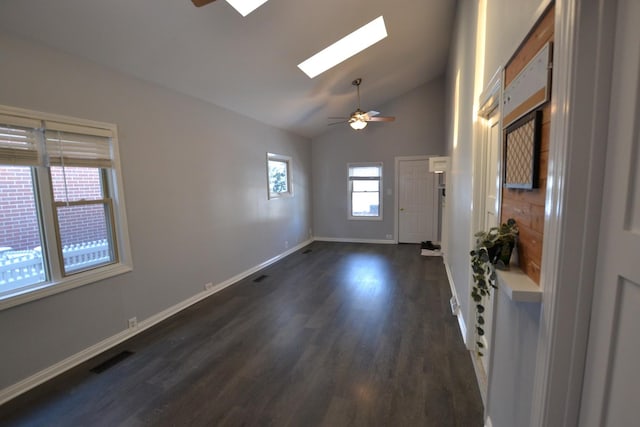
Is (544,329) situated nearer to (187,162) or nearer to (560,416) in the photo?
(560,416)

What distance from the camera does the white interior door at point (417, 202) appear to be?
6.75 m

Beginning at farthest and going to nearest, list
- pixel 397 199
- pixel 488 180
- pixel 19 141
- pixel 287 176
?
pixel 397 199
pixel 287 176
pixel 488 180
pixel 19 141

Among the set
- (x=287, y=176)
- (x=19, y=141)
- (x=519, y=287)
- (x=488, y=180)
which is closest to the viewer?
(x=519, y=287)

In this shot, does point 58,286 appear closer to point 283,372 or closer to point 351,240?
point 283,372

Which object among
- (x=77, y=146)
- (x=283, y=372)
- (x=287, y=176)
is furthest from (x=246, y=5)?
(x=287, y=176)

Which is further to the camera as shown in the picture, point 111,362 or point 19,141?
point 111,362

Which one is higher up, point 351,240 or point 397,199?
point 397,199

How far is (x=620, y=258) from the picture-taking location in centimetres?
73

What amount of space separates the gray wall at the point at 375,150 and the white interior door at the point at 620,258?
5990 millimetres

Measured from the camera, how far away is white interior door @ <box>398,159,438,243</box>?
6.75 metres

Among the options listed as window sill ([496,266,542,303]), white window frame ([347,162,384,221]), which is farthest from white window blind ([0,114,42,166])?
white window frame ([347,162,384,221])

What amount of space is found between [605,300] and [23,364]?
11.2 feet

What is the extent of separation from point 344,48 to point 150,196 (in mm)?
3160

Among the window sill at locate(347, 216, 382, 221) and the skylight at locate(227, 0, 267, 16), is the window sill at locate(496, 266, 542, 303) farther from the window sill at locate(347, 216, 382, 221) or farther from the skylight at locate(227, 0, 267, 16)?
the window sill at locate(347, 216, 382, 221)
